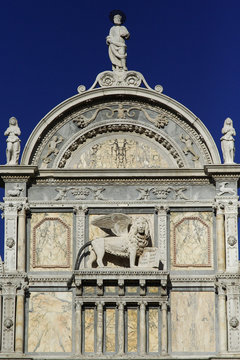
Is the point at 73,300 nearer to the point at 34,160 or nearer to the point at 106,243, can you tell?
the point at 106,243

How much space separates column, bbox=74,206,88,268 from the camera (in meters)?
29.2

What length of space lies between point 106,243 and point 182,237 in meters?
1.75

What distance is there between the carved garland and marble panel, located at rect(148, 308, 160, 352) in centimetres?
345

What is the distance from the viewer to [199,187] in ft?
97.8

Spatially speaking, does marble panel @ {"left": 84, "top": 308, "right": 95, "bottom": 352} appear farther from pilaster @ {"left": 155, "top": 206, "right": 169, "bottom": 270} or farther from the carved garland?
the carved garland

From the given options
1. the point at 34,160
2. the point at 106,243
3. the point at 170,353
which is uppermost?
the point at 34,160

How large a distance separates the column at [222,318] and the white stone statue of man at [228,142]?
2.95 metres

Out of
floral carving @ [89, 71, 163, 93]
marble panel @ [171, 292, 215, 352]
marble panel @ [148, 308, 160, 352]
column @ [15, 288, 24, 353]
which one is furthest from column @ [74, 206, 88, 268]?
floral carving @ [89, 71, 163, 93]

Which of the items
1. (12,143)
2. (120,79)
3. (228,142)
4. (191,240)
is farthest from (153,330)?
(120,79)

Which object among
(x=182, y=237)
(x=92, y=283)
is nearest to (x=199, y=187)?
(x=182, y=237)

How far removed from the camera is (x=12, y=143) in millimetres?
29812

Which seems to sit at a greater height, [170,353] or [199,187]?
[199,187]

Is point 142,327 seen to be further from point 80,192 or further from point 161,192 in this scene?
point 80,192

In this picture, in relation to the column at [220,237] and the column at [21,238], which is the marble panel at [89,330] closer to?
the column at [21,238]
